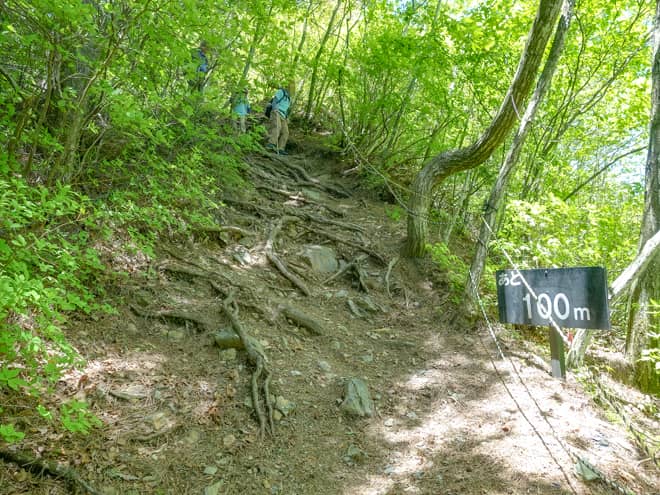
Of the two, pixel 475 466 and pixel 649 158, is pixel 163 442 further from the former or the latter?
pixel 649 158

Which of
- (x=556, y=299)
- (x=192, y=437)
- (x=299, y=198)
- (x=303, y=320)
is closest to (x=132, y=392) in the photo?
(x=192, y=437)

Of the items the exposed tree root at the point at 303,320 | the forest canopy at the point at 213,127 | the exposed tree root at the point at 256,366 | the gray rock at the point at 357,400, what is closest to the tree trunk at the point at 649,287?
the forest canopy at the point at 213,127

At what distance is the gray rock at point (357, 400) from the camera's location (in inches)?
153

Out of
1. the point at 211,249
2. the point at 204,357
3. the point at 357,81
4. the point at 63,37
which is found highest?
the point at 357,81

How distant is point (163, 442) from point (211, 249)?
3.39 metres

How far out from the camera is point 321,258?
6.98 metres

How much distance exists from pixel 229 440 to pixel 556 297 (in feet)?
9.63

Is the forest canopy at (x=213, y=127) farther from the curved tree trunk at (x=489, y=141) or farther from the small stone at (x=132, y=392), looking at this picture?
the curved tree trunk at (x=489, y=141)

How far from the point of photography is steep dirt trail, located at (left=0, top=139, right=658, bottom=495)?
9.57 feet

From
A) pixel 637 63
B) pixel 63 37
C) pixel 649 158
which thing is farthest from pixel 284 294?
pixel 637 63

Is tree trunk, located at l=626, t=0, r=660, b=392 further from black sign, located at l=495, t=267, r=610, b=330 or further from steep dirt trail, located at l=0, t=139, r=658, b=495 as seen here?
black sign, located at l=495, t=267, r=610, b=330

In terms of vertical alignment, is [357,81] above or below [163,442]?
above

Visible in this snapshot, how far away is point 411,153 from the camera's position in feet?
34.7

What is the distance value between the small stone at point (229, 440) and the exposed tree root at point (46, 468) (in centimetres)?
94
